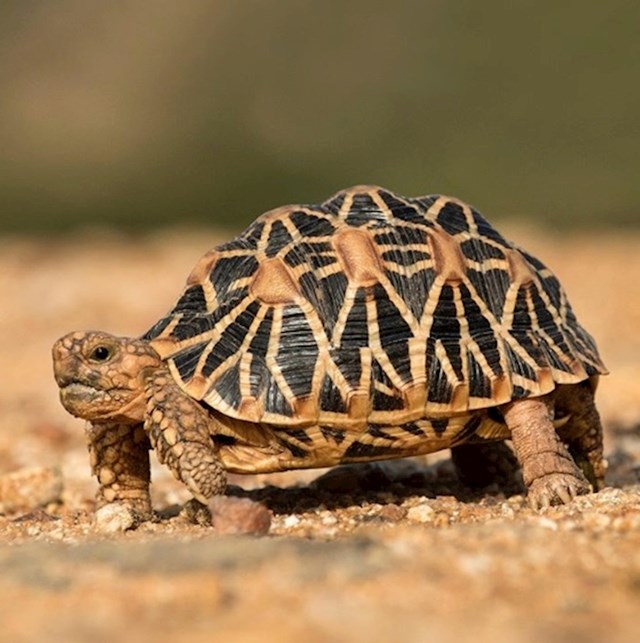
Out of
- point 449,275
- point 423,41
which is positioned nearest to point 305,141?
point 423,41

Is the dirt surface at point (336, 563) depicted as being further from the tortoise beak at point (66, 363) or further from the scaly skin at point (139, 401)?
the tortoise beak at point (66, 363)

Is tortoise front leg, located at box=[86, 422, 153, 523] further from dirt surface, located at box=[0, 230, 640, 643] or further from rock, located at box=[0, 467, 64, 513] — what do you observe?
rock, located at box=[0, 467, 64, 513]

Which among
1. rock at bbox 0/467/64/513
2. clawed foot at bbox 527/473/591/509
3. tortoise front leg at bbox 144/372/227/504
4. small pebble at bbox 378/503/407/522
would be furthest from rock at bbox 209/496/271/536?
rock at bbox 0/467/64/513

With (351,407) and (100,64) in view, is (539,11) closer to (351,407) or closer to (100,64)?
(100,64)

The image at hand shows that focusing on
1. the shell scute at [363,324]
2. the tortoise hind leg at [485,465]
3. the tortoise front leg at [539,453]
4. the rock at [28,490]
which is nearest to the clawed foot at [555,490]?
the tortoise front leg at [539,453]

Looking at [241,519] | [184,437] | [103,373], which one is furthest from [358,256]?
[241,519]

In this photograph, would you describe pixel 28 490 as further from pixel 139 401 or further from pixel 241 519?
pixel 241 519
